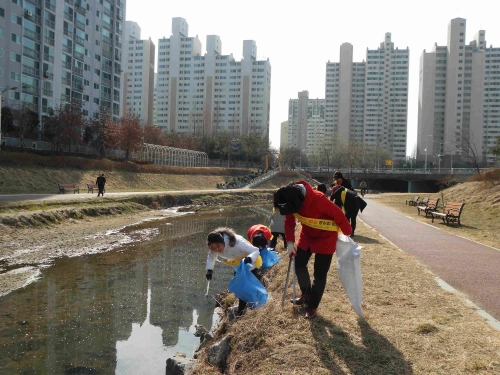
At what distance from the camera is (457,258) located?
9766 mm

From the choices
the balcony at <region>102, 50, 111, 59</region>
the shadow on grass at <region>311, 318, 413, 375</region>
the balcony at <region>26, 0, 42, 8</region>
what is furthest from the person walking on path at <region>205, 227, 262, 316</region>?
the balcony at <region>102, 50, 111, 59</region>

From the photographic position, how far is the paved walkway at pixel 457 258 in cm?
680

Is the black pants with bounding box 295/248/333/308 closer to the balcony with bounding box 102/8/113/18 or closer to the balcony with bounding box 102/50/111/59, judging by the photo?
the balcony with bounding box 102/50/111/59

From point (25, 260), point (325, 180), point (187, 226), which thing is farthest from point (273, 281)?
point (325, 180)

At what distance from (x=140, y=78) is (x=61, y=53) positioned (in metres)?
79.2

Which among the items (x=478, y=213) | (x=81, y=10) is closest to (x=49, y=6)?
(x=81, y=10)

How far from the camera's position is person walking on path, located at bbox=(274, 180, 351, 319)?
16.5 ft

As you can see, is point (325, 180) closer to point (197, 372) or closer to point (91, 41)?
point (91, 41)

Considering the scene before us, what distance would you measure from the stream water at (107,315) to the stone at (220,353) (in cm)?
124

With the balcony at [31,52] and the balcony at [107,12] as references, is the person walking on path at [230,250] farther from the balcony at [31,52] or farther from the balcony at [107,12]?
the balcony at [107,12]

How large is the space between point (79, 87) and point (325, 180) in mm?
42171

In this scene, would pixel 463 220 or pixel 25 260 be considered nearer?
pixel 25 260

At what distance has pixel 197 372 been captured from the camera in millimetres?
4988

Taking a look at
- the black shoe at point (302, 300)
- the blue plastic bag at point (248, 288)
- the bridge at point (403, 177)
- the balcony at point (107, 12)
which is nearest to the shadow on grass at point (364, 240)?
the blue plastic bag at point (248, 288)
